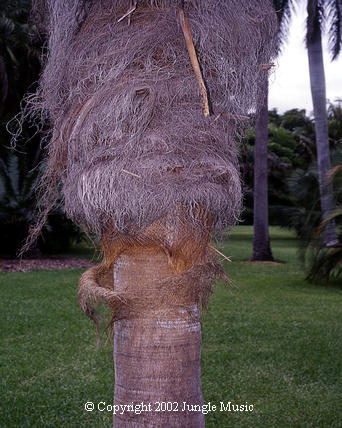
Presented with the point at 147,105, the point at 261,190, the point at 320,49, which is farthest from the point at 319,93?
the point at 147,105

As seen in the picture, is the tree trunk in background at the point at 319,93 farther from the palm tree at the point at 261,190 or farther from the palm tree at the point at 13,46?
the palm tree at the point at 13,46

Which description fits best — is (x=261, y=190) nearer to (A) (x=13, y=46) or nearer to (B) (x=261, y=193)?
(B) (x=261, y=193)

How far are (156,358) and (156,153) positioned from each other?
0.87m

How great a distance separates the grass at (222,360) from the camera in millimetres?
4875

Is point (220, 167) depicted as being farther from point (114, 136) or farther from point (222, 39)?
point (222, 39)

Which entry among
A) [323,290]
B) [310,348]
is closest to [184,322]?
[310,348]

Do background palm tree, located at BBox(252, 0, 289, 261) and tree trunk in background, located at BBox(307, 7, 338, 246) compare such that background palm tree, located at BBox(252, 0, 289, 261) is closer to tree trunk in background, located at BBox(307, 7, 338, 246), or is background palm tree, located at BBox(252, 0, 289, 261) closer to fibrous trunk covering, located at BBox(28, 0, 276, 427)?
tree trunk in background, located at BBox(307, 7, 338, 246)

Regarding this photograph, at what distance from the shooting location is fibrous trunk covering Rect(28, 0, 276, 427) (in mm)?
2285

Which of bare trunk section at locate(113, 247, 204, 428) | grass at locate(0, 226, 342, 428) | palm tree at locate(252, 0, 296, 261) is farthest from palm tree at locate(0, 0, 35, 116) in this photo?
bare trunk section at locate(113, 247, 204, 428)

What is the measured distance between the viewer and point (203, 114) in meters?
2.40

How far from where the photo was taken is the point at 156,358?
2.33 m

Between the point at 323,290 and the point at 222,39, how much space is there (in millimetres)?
9776

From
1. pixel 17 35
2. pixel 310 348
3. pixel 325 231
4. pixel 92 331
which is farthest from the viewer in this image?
pixel 17 35

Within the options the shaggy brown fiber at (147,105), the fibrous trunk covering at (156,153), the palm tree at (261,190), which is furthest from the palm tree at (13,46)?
the fibrous trunk covering at (156,153)
